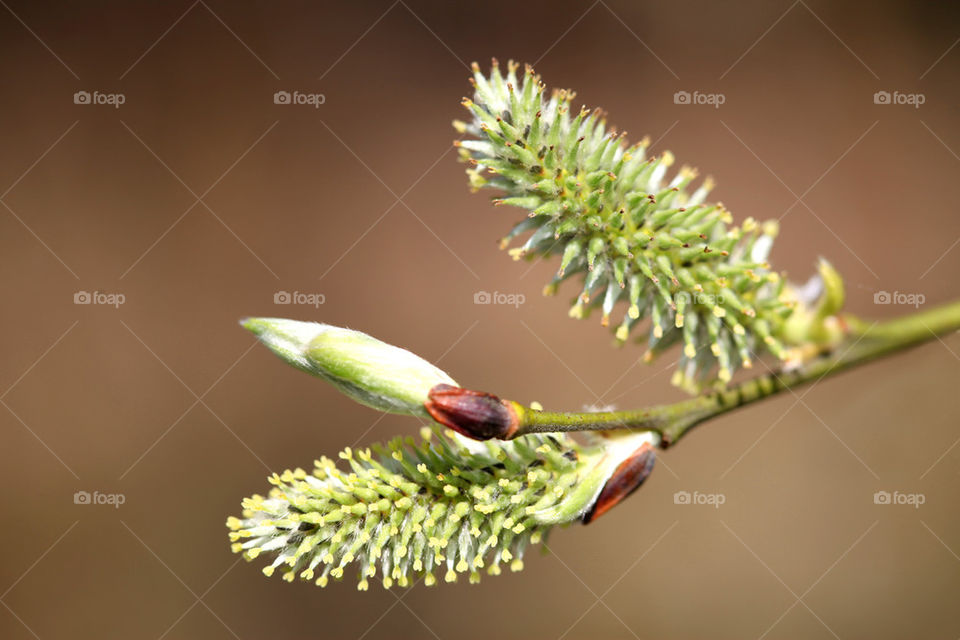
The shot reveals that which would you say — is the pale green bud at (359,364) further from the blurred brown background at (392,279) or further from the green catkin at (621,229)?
the blurred brown background at (392,279)

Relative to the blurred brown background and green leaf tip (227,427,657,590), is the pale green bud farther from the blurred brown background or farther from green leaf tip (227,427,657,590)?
the blurred brown background

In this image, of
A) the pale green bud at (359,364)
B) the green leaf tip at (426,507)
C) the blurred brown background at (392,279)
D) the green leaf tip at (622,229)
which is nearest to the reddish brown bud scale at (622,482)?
the green leaf tip at (426,507)

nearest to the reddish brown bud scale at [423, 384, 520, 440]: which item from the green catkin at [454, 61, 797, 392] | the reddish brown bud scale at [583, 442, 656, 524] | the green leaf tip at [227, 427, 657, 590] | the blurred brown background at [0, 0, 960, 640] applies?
the green leaf tip at [227, 427, 657, 590]

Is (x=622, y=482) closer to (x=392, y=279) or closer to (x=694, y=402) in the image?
(x=694, y=402)

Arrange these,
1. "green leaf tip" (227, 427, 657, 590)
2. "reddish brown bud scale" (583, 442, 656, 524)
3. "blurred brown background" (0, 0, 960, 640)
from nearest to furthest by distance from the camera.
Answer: "green leaf tip" (227, 427, 657, 590), "reddish brown bud scale" (583, 442, 656, 524), "blurred brown background" (0, 0, 960, 640)

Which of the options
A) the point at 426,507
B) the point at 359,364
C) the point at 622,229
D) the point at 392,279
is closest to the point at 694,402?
the point at 622,229
